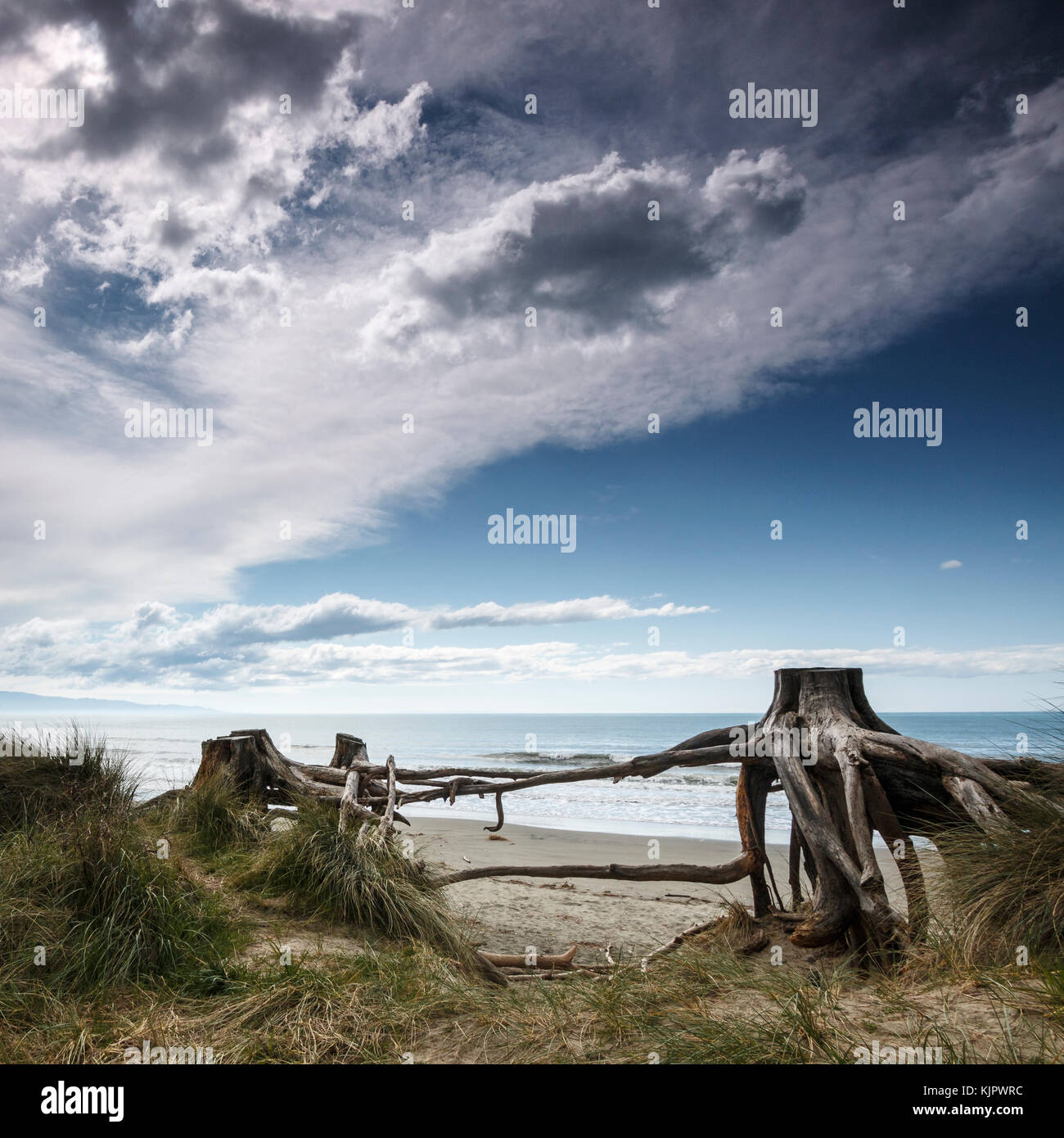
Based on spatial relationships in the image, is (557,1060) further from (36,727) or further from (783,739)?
(36,727)

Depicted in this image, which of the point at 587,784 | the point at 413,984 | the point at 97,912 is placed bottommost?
the point at 587,784

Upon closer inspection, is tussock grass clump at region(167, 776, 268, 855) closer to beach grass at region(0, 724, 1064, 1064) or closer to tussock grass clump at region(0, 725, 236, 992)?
beach grass at region(0, 724, 1064, 1064)

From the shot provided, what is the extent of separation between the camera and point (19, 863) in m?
4.33

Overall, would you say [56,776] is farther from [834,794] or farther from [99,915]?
[834,794]

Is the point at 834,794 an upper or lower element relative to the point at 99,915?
upper

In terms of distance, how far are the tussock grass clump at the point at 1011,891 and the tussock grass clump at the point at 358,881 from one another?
3.26 metres

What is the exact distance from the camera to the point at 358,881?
534cm

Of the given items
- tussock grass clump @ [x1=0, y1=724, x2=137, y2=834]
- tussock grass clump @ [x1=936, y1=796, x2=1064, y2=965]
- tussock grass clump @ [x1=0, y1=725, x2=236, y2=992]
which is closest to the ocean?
tussock grass clump @ [x1=0, y1=724, x2=137, y2=834]

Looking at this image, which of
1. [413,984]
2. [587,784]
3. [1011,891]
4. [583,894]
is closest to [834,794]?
[1011,891]

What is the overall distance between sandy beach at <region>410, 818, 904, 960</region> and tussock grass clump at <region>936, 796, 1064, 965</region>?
2185mm

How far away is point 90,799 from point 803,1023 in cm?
595

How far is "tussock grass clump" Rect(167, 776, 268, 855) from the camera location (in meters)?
6.61

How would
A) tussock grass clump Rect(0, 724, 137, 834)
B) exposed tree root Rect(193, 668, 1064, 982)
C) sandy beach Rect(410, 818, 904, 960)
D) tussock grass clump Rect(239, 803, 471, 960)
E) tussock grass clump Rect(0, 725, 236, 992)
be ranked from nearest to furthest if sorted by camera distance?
tussock grass clump Rect(0, 725, 236, 992) → exposed tree root Rect(193, 668, 1064, 982) → tussock grass clump Rect(239, 803, 471, 960) → tussock grass clump Rect(0, 724, 137, 834) → sandy beach Rect(410, 818, 904, 960)

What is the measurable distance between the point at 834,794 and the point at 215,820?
18.7ft
